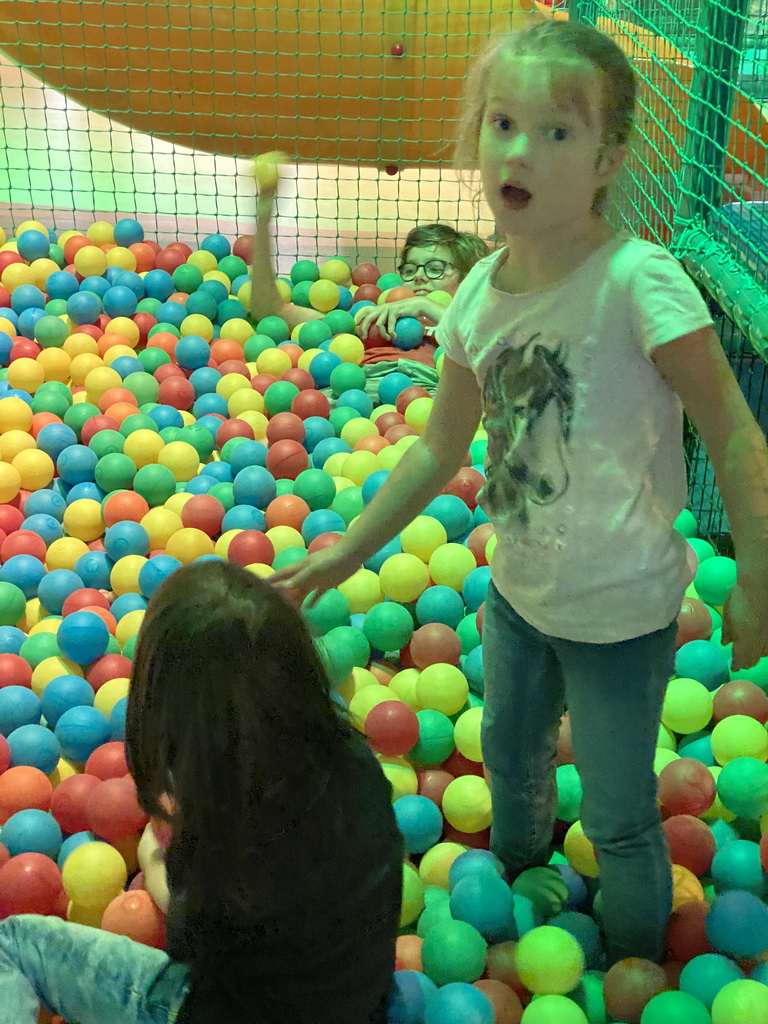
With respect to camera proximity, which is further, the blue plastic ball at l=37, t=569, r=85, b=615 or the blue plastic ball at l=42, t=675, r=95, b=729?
the blue plastic ball at l=37, t=569, r=85, b=615

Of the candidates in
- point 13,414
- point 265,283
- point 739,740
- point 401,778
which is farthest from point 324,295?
point 739,740

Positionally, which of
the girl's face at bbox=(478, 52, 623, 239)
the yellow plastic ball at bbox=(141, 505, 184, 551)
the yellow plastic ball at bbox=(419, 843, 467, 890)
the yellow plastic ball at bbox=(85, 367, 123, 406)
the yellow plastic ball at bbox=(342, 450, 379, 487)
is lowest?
the yellow plastic ball at bbox=(419, 843, 467, 890)

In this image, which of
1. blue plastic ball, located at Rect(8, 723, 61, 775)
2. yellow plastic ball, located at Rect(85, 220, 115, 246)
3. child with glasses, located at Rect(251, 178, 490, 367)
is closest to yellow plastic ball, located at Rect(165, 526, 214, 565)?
blue plastic ball, located at Rect(8, 723, 61, 775)

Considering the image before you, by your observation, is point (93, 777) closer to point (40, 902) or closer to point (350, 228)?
point (40, 902)

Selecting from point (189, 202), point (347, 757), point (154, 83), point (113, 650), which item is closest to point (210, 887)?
point (347, 757)

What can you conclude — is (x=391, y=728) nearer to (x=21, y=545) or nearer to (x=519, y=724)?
(x=519, y=724)

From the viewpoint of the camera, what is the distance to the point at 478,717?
146 cm

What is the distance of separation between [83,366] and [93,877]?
4.52 ft

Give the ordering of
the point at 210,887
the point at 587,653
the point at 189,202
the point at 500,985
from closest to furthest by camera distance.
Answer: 1. the point at 210,887
2. the point at 587,653
3. the point at 500,985
4. the point at 189,202

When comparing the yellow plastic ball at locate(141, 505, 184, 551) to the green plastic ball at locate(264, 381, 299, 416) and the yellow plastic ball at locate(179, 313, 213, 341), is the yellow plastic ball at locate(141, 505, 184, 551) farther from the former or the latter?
the yellow plastic ball at locate(179, 313, 213, 341)

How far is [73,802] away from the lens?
138 centimetres

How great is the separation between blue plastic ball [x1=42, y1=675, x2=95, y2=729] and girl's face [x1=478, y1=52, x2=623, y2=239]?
96 centimetres

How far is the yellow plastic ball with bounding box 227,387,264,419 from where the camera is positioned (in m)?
2.29

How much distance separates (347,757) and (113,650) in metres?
0.85
